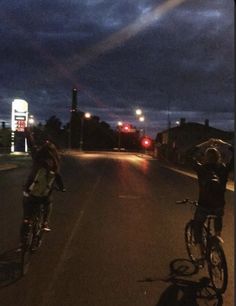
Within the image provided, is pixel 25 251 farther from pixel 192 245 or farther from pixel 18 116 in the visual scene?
pixel 18 116

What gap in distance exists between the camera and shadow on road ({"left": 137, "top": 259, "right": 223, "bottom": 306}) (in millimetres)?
6492

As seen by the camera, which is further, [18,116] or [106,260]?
[18,116]

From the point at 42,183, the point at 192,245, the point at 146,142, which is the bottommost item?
the point at 192,245

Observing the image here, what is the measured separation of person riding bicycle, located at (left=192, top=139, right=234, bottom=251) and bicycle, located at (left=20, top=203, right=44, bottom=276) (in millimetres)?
2201

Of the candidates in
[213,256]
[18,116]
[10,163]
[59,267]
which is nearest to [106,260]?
[59,267]

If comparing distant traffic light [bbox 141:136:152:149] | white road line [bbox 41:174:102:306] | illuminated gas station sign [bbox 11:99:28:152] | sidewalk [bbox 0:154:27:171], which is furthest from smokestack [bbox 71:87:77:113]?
white road line [bbox 41:174:102:306]

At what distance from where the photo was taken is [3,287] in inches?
273

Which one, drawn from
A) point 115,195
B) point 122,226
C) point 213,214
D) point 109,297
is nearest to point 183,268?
point 213,214

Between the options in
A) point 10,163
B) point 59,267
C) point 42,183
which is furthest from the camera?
point 10,163

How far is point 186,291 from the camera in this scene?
697 centimetres

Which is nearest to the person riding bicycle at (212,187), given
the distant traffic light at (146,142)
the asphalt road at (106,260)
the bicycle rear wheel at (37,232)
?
the asphalt road at (106,260)

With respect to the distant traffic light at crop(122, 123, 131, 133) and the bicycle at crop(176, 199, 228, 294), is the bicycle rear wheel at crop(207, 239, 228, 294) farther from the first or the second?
the distant traffic light at crop(122, 123, 131, 133)

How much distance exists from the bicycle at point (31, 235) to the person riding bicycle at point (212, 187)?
2201 mm

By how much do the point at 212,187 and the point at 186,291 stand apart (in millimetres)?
1353
